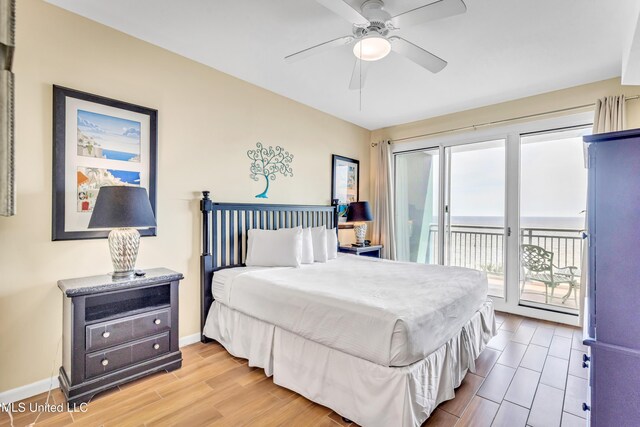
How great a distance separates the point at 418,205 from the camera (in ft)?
15.7

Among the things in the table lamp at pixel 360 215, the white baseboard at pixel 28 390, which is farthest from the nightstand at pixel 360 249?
the white baseboard at pixel 28 390

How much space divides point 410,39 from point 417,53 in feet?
1.33

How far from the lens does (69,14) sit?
220cm

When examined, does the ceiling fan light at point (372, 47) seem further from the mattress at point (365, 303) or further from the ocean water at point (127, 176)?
the ocean water at point (127, 176)

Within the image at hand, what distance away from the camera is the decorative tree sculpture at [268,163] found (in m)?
3.43

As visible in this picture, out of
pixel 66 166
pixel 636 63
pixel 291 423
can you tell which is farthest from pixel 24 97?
pixel 636 63

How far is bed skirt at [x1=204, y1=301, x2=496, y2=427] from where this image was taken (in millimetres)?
1632

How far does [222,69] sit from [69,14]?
120 cm

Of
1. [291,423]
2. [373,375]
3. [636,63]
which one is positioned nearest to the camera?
[373,375]

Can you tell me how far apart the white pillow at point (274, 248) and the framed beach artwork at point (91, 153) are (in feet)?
3.04

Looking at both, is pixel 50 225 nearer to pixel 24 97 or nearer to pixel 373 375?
pixel 24 97

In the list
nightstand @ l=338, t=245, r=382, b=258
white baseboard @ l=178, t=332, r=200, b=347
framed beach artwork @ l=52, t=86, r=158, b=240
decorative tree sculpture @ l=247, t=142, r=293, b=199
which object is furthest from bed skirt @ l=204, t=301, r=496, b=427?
nightstand @ l=338, t=245, r=382, b=258

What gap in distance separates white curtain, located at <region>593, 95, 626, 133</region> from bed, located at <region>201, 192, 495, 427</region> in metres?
2.11

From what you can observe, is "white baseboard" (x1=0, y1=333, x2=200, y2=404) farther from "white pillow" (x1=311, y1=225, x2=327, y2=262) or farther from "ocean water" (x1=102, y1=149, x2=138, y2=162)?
"white pillow" (x1=311, y1=225, x2=327, y2=262)
